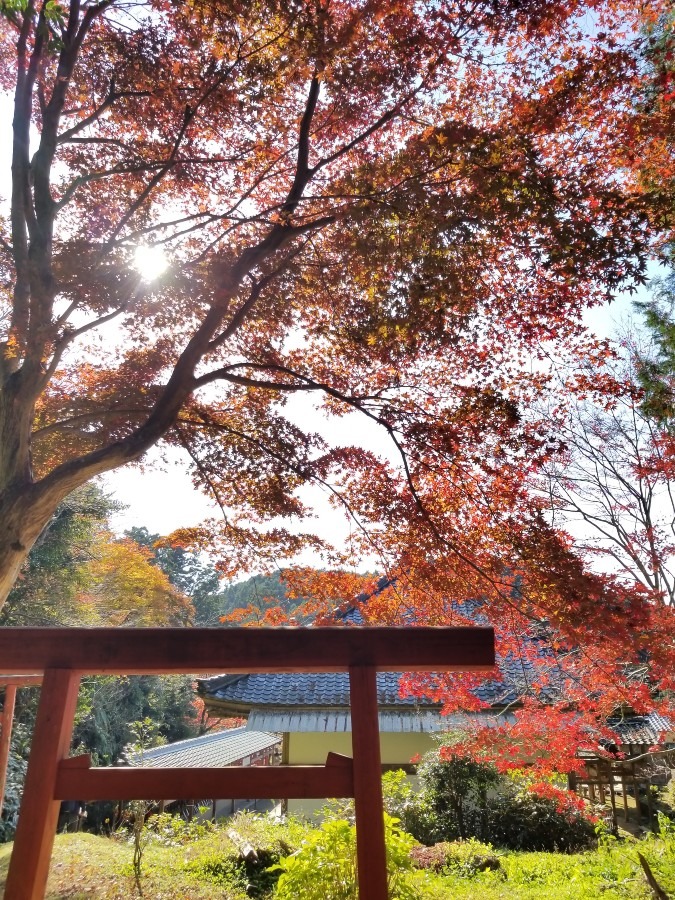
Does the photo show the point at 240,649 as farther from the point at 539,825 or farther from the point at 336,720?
the point at 539,825

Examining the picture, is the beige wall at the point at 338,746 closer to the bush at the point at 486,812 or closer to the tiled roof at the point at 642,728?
the bush at the point at 486,812

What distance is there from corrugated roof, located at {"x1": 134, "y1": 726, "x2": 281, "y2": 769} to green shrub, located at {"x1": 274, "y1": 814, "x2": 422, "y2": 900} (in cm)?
1032

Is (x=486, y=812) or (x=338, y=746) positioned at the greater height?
(x=338, y=746)

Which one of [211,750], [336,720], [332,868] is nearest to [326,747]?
[336,720]

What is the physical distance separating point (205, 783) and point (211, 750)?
17168 millimetres

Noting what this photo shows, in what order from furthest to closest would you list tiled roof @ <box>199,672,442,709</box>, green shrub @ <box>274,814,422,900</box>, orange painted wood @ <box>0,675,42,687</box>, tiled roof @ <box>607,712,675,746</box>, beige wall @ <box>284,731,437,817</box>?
1. tiled roof @ <box>607,712,675,746</box>
2. beige wall @ <box>284,731,437,817</box>
3. tiled roof @ <box>199,672,442,709</box>
4. green shrub @ <box>274,814,422,900</box>
5. orange painted wood @ <box>0,675,42,687</box>

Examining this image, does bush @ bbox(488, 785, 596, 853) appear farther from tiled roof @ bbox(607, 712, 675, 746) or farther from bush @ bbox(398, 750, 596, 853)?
tiled roof @ bbox(607, 712, 675, 746)

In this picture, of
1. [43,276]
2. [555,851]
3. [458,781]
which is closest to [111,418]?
[43,276]

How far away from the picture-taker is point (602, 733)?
643cm

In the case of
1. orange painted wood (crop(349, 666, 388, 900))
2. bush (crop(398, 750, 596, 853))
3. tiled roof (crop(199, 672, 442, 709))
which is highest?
tiled roof (crop(199, 672, 442, 709))

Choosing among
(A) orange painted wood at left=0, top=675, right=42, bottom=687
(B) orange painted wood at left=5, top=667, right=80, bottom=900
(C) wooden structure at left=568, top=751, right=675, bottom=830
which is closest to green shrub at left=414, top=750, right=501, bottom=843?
(C) wooden structure at left=568, top=751, right=675, bottom=830

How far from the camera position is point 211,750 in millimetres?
16719

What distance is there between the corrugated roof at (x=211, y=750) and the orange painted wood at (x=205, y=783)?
13102 millimetres

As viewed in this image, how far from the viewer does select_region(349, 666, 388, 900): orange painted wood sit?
1898 millimetres
